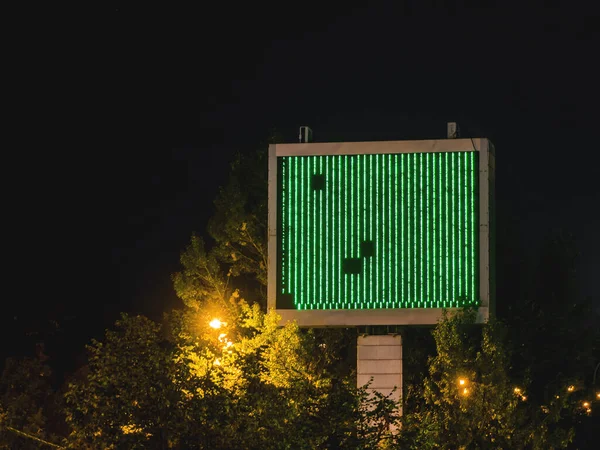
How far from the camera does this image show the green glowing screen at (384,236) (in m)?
35.2

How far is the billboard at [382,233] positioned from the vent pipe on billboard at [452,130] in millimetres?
847

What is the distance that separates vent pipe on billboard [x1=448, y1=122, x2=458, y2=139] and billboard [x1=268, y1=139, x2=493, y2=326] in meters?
0.85

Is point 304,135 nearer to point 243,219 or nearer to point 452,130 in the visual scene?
point 452,130

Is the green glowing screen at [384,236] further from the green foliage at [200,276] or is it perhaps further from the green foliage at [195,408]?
the green foliage at [200,276]

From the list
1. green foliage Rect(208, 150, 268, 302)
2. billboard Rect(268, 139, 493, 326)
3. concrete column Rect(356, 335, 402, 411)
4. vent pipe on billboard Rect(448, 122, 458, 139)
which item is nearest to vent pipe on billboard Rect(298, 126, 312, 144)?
billboard Rect(268, 139, 493, 326)

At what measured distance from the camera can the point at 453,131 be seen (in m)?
36.4

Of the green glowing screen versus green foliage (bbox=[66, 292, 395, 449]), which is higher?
the green glowing screen

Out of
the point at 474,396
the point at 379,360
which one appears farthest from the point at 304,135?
the point at 474,396

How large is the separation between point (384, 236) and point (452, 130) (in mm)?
3003

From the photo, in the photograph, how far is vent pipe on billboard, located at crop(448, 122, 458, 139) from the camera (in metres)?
36.3

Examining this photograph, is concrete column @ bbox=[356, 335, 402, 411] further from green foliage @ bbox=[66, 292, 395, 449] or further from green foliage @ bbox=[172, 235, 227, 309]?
green foliage @ bbox=[172, 235, 227, 309]

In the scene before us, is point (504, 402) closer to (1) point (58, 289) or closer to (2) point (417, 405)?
(2) point (417, 405)

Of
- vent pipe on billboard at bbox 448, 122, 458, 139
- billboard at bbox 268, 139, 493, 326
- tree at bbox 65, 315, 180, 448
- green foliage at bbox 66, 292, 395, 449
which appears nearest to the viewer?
green foliage at bbox 66, 292, 395, 449

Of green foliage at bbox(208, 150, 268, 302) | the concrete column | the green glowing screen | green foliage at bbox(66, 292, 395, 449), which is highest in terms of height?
green foliage at bbox(208, 150, 268, 302)
